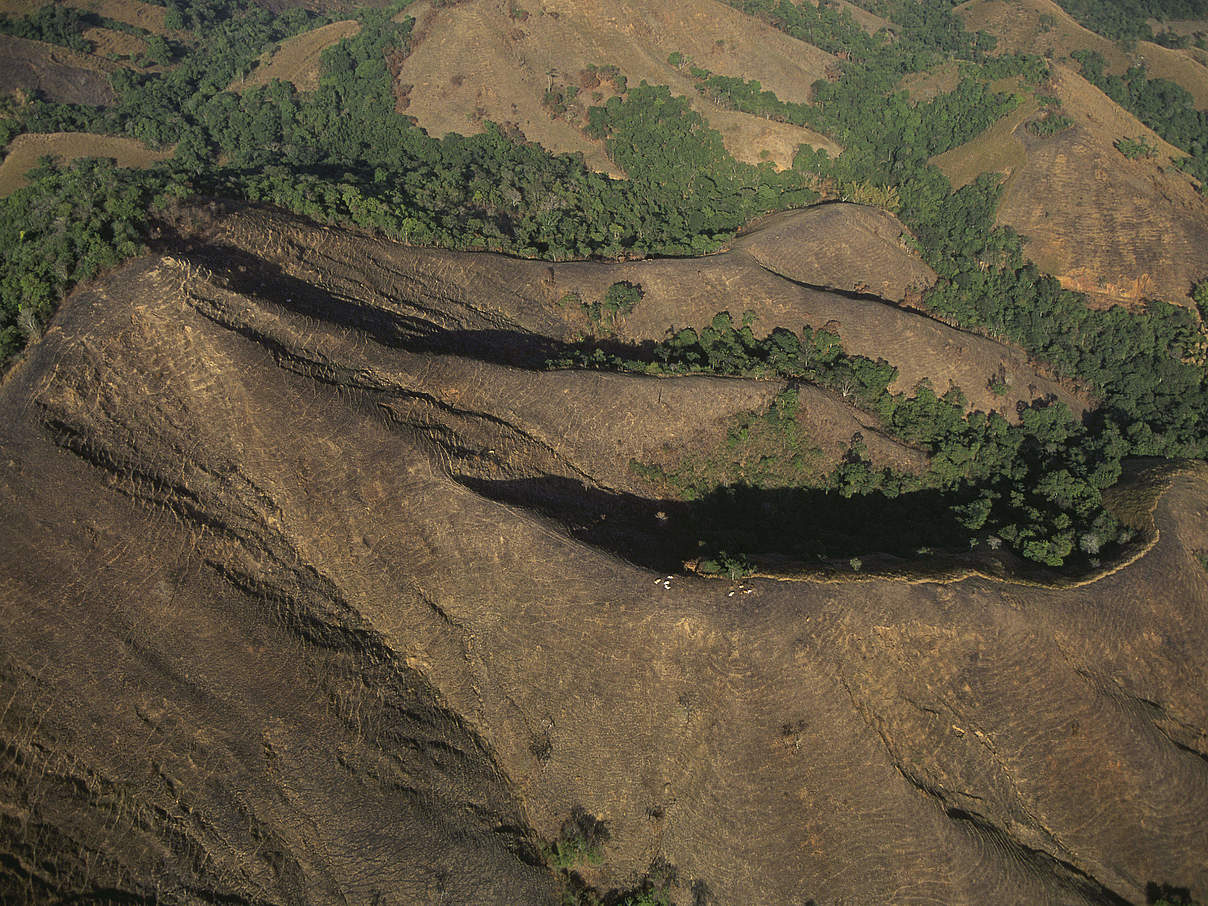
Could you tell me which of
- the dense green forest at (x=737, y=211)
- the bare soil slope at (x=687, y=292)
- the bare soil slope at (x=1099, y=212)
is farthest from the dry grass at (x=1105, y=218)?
the bare soil slope at (x=687, y=292)

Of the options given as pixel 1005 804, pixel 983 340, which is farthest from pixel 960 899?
pixel 983 340

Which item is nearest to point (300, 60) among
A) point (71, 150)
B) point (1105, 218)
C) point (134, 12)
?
point (71, 150)

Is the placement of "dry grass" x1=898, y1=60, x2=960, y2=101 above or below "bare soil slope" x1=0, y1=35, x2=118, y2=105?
above

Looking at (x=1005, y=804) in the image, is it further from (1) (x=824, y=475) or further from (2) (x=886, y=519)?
(1) (x=824, y=475)

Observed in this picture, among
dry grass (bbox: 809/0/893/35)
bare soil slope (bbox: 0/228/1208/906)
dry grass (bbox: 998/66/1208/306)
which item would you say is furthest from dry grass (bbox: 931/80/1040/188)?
bare soil slope (bbox: 0/228/1208/906)

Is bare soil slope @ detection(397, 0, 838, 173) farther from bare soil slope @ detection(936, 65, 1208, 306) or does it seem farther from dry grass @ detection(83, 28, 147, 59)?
dry grass @ detection(83, 28, 147, 59)

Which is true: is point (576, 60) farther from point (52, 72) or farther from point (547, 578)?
point (547, 578)

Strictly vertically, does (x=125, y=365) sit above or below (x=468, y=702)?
above
